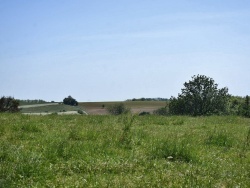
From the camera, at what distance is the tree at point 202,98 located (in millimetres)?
79812

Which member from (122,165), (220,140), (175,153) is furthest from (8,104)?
(122,165)

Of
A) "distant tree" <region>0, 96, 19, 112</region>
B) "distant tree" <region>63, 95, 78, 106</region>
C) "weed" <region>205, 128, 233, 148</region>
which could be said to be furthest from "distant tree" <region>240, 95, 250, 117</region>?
"distant tree" <region>63, 95, 78, 106</region>

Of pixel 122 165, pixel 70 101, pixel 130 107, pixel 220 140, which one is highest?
pixel 70 101

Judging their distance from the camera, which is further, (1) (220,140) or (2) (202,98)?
(2) (202,98)

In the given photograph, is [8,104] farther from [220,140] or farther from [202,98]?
[220,140]

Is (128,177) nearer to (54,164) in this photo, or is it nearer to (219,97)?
(54,164)

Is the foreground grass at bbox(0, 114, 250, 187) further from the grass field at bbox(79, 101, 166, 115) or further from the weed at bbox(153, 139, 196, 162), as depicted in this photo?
the grass field at bbox(79, 101, 166, 115)

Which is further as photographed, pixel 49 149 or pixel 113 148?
pixel 113 148

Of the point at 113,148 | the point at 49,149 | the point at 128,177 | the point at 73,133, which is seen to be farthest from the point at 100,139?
the point at 128,177

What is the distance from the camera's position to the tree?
79.8 m

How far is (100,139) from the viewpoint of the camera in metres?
13.5

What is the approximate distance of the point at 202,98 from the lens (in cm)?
8025

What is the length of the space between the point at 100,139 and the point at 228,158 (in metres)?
4.70

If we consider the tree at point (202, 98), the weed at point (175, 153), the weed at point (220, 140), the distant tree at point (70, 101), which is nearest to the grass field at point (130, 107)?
the distant tree at point (70, 101)
